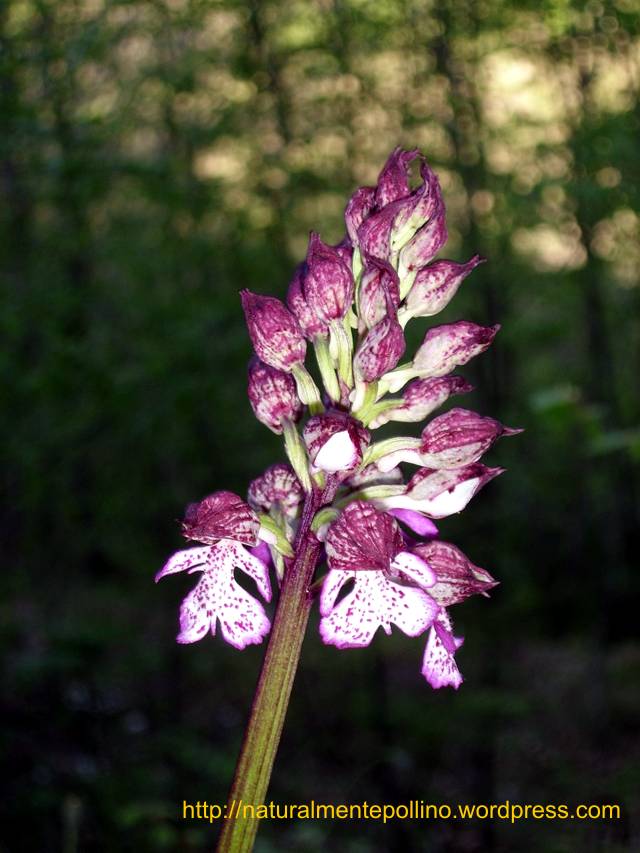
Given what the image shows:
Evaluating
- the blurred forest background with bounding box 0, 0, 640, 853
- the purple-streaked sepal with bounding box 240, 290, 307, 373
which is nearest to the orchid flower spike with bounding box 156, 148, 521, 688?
the purple-streaked sepal with bounding box 240, 290, 307, 373

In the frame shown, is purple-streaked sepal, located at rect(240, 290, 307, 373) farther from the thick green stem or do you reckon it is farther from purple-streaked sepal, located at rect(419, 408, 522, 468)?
the thick green stem

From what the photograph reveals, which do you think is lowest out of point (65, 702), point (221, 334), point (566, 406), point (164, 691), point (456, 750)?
point (456, 750)

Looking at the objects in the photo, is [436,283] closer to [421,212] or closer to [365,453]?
[421,212]

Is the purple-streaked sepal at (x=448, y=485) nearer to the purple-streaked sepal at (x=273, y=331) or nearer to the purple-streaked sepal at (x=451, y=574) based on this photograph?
the purple-streaked sepal at (x=451, y=574)

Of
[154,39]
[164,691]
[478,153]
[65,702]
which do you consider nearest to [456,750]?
[164,691]

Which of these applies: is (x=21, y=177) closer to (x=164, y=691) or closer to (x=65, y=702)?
(x=65, y=702)

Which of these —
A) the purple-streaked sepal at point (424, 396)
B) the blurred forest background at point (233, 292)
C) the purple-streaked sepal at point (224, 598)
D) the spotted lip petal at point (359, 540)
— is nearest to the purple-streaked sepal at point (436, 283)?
the purple-streaked sepal at point (424, 396)

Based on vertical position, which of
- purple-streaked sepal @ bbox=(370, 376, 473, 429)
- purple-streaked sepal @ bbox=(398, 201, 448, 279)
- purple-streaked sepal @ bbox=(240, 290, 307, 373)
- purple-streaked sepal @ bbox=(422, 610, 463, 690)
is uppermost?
purple-streaked sepal @ bbox=(398, 201, 448, 279)
